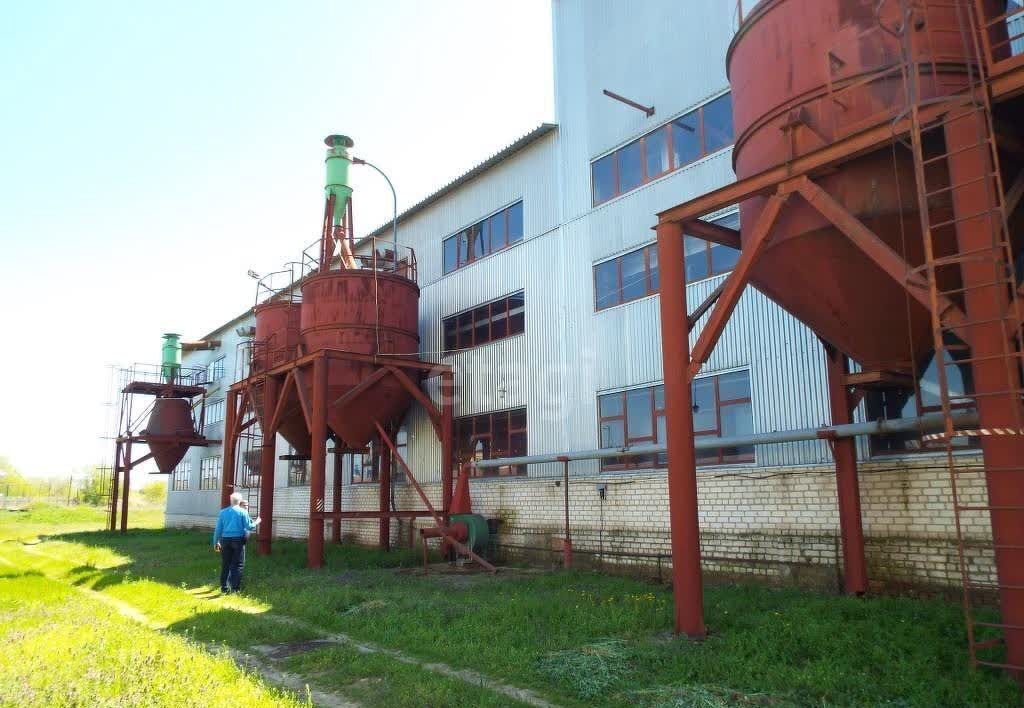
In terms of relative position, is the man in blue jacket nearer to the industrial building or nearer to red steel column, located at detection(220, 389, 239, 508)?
the industrial building

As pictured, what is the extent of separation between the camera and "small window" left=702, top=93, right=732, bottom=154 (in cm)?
1282

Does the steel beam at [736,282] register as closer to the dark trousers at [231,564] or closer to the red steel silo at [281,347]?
the dark trousers at [231,564]


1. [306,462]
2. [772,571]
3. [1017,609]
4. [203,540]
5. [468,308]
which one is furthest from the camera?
[306,462]

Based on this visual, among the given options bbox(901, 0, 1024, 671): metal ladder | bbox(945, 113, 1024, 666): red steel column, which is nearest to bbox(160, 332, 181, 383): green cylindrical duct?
bbox(901, 0, 1024, 671): metal ladder

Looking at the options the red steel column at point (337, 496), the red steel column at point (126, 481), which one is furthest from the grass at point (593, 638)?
the red steel column at point (126, 481)

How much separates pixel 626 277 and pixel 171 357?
27032 millimetres

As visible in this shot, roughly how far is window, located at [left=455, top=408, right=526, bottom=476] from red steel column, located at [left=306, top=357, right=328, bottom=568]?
12.0 ft

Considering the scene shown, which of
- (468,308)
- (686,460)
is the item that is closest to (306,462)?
(468,308)

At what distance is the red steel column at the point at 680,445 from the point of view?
7.64 meters

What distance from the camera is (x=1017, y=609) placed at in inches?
212

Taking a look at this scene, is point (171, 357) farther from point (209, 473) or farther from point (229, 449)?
point (229, 449)

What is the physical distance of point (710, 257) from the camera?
13.0 m

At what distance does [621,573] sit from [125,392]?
1086 inches

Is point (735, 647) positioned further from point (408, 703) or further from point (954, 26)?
point (954, 26)
